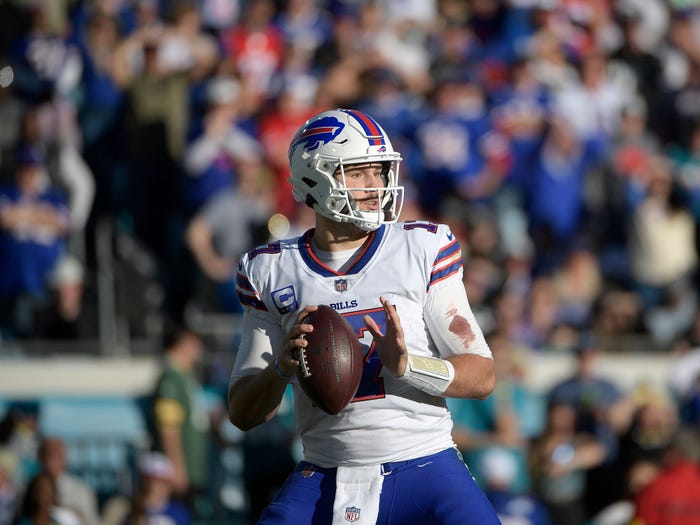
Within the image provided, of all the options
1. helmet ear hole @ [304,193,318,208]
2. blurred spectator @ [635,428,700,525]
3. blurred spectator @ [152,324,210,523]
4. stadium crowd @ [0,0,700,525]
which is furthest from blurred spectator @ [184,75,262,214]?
helmet ear hole @ [304,193,318,208]

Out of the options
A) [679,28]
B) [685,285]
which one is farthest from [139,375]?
[679,28]

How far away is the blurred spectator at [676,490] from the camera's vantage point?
8078 millimetres

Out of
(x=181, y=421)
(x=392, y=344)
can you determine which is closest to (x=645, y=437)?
(x=181, y=421)

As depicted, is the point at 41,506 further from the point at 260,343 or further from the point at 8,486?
the point at 260,343

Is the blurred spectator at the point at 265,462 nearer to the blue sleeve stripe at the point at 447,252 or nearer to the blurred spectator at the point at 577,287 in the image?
the blurred spectator at the point at 577,287

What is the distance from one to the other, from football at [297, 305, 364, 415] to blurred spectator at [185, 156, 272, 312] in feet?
17.1

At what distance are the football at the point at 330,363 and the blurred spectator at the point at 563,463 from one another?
15.3 ft

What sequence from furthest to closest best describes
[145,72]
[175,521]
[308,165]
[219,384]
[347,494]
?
[145,72] < [219,384] < [175,521] < [308,165] < [347,494]

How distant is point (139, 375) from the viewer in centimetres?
928

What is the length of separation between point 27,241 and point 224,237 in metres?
1.35

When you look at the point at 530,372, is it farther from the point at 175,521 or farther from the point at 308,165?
the point at 308,165

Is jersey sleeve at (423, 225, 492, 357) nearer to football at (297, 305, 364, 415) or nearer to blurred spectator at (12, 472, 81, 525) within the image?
football at (297, 305, 364, 415)

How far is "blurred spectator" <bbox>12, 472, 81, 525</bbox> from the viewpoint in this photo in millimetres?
8086

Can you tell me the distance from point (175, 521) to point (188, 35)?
13.9 ft
